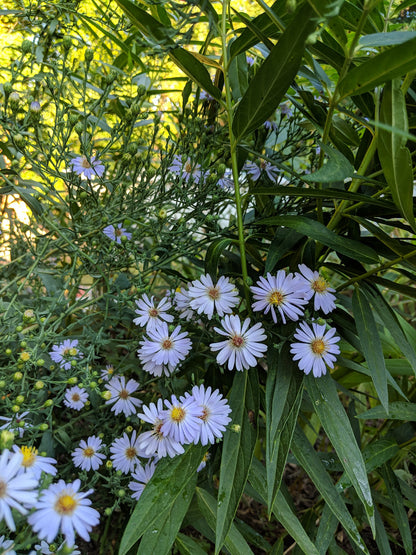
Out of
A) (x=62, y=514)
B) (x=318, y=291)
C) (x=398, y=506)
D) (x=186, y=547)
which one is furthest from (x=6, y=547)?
(x=398, y=506)

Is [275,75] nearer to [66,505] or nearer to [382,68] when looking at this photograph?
[382,68]

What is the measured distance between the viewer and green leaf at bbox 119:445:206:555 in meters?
0.48

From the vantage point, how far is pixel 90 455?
1.87 ft

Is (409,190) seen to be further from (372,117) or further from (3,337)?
(3,337)

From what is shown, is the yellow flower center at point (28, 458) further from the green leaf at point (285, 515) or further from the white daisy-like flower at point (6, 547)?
the green leaf at point (285, 515)

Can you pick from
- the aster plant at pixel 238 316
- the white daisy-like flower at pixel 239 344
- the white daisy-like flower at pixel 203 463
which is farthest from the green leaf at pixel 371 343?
the white daisy-like flower at pixel 203 463

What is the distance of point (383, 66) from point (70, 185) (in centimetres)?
40

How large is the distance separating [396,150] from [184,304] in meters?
0.29

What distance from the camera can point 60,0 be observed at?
0.71 meters

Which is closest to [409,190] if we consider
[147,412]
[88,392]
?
[147,412]

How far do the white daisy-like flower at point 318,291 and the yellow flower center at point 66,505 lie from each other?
12.1 inches

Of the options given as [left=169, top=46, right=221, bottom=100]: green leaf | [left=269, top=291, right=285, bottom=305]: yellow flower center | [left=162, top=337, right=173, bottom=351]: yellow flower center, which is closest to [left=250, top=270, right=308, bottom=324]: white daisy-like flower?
[left=269, top=291, right=285, bottom=305]: yellow flower center

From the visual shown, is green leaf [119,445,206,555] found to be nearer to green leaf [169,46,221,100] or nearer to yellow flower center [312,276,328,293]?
yellow flower center [312,276,328,293]

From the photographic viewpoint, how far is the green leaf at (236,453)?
0.48 meters
